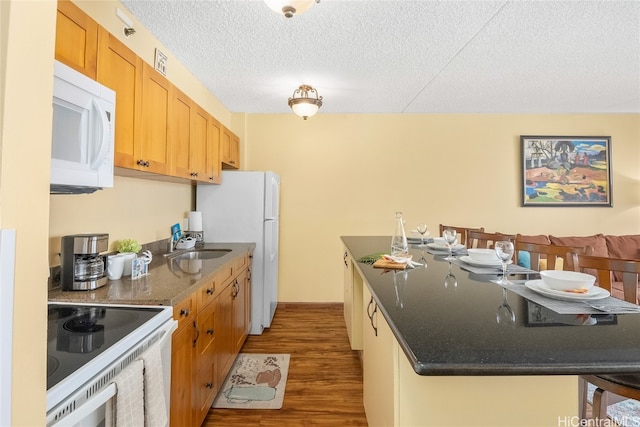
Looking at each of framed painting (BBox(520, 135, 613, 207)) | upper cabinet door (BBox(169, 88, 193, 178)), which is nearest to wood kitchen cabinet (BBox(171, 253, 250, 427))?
upper cabinet door (BBox(169, 88, 193, 178))

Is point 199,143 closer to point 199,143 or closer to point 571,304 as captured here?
point 199,143

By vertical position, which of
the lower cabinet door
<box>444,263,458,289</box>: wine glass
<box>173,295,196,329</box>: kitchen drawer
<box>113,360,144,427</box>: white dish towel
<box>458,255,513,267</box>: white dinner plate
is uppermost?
<box>458,255,513,267</box>: white dinner plate

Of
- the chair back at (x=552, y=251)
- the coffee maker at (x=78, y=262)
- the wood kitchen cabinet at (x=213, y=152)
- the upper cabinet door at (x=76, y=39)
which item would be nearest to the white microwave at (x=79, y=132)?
the upper cabinet door at (x=76, y=39)

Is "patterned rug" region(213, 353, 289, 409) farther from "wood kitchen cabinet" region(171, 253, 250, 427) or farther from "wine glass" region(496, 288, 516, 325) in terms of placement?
"wine glass" region(496, 288, 516, 325)

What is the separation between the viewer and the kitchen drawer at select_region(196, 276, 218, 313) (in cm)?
165

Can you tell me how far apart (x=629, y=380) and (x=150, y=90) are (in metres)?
2.58

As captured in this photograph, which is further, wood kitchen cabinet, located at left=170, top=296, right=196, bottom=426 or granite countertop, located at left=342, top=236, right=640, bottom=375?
wood kitchen cabinet, located at left=170, top=296, right=196, bottom=426

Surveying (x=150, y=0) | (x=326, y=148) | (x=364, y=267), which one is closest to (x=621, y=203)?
(x=326, y=148)

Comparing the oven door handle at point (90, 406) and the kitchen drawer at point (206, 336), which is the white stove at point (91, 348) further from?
the kitchen drawer at point (206, 336)

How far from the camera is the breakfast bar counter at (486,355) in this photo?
2.17 feet

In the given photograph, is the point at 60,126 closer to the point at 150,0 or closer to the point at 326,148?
the point at 150,0

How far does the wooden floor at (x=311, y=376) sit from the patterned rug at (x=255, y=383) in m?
0.05

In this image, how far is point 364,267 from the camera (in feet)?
5.44

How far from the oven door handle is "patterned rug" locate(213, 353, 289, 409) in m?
1.36
